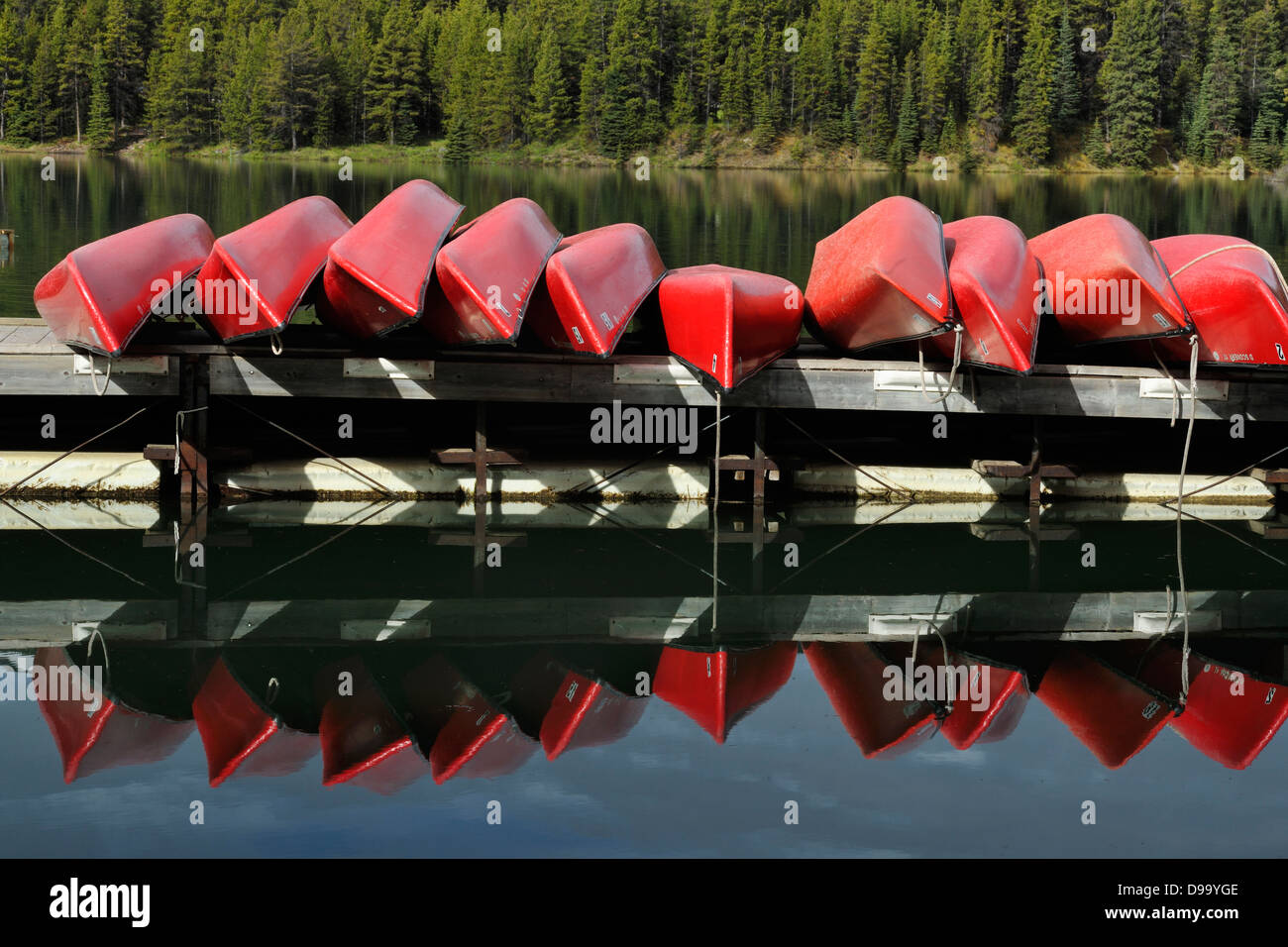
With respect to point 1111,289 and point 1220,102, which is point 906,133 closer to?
point 1220,102

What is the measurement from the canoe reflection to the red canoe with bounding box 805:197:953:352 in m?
2.51

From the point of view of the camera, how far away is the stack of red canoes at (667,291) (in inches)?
358

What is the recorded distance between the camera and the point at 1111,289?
31.3 feet

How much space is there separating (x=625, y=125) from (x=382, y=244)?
67.9m

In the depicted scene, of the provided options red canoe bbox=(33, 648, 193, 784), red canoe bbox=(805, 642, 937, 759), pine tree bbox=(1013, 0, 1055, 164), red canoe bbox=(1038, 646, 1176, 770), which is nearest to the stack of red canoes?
red canoe bbox=(805, 642, 937, 759)

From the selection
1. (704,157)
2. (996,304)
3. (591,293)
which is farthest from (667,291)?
(704,157)

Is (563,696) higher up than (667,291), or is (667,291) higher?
(667,291)

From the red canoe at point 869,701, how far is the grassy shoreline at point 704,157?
65.6m

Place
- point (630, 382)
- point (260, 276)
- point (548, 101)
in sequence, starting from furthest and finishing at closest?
point (548, 101) < point (630, 382) < point (260, 276)

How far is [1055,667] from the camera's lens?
23.2 ft

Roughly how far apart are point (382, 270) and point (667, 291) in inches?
71.8
